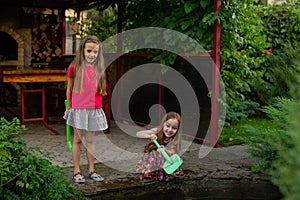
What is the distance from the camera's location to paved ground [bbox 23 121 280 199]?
3.84m

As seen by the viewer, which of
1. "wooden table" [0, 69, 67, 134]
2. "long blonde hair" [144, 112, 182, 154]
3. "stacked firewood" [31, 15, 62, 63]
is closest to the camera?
"long blonde hair" [144, 112, 182, 154]

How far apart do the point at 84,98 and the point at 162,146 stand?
836 millimetres

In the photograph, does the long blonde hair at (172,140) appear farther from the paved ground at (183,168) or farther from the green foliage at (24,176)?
the green foliage at (24,176)

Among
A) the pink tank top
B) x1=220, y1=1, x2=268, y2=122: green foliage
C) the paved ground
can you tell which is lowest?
the paved ground

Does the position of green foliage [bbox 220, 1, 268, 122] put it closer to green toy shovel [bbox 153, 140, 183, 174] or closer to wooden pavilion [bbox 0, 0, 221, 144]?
green toy shovel [bbox 153, 140, 183, 174]

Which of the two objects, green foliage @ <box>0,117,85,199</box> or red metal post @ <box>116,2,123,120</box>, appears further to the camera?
red metal post @ <box>116,2,123,120</box>


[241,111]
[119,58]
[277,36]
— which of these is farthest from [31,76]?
[277,36]

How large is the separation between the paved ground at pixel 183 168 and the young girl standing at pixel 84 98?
0.26 m

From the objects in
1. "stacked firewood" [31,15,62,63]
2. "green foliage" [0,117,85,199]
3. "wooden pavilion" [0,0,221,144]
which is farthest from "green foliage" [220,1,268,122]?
"stacked firewood" [31,15,62,63]

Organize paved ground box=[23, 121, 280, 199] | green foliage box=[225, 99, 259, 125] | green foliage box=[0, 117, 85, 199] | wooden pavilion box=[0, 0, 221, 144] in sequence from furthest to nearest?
1. wooden pavilion box=[0, 0, 221, 144]
2. green foliage box=[225, 99, 259, 125]
3. paved ground box=[23, 121, 280, 199]
4. green foliage box=[0, 117, 85, 199]

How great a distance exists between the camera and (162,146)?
157 inches

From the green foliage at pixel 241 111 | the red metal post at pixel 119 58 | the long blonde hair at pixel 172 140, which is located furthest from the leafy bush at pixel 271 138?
the red metal post at pixel 119 58

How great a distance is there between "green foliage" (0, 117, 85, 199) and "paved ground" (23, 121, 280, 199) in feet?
1.30

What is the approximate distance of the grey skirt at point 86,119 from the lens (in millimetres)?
3921
